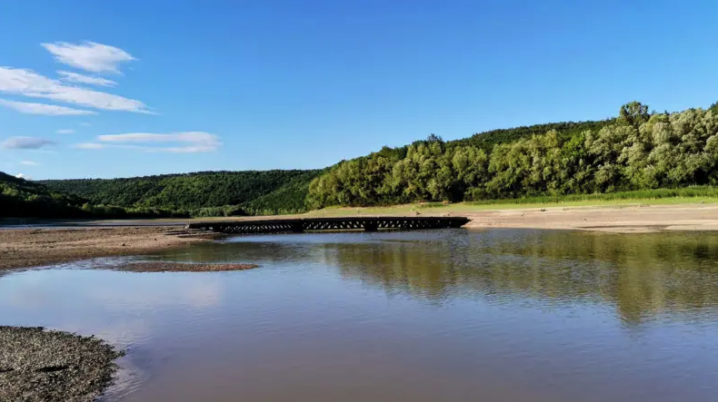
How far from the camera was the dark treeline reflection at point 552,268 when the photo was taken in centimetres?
1864

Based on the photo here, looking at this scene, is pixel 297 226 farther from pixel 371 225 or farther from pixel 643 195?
pixel 643 195

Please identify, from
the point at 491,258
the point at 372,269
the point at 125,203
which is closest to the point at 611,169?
the point at 491,258

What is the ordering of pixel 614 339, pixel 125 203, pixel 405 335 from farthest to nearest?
pixel 125 203
pixel 405 335
pixel 614 339

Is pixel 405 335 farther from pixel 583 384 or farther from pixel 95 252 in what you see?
pixel 95 252

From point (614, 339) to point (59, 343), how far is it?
557 inches

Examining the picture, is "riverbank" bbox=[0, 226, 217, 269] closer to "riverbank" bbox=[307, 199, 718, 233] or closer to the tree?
"riverbank" bbox=[307, 199, 718, 233]

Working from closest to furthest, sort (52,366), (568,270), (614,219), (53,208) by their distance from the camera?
(52,366), (568,270), (614,219), (53,208)

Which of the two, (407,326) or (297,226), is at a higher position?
(297,226)

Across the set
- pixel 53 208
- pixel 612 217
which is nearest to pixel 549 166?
pixel 612 217

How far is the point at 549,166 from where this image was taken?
96250mm

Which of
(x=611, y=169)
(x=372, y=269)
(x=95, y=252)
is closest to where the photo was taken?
(x=372, y=269)

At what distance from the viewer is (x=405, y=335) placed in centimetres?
1462

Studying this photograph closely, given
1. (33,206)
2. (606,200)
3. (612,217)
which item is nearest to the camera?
(612,217)

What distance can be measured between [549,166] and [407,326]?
8739cm
